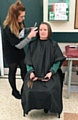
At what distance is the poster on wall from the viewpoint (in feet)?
8.59

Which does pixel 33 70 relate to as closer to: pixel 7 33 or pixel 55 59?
pixel 55 59

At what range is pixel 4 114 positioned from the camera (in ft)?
7.34

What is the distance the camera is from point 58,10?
2639mm

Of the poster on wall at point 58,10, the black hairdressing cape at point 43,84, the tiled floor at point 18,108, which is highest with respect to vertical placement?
the poster on wall at point 58,10

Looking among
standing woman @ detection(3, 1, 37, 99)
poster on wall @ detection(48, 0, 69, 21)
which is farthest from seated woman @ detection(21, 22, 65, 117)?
poster on wall @ detection(48, 0, 69, 21)

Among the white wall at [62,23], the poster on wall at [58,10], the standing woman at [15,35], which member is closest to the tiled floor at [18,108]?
the standing woman at [15,35]

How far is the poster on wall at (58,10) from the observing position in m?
2.62

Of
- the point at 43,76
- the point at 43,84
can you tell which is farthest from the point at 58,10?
the point at 43,84

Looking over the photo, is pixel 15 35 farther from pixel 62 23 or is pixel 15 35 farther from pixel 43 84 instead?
pixel 62 23

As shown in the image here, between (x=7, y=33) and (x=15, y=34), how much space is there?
0.30 feet

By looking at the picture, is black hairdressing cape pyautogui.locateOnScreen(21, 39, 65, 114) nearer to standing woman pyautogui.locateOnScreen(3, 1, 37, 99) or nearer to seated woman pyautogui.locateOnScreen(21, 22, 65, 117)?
seated woman pyautogui.locateOnScreen(21, 22, 65, 117)

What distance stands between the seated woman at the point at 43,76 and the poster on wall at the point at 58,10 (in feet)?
1.96

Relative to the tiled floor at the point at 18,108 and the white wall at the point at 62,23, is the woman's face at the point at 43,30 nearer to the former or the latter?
the white wall at the point at 62,23

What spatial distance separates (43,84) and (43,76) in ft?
0.42
